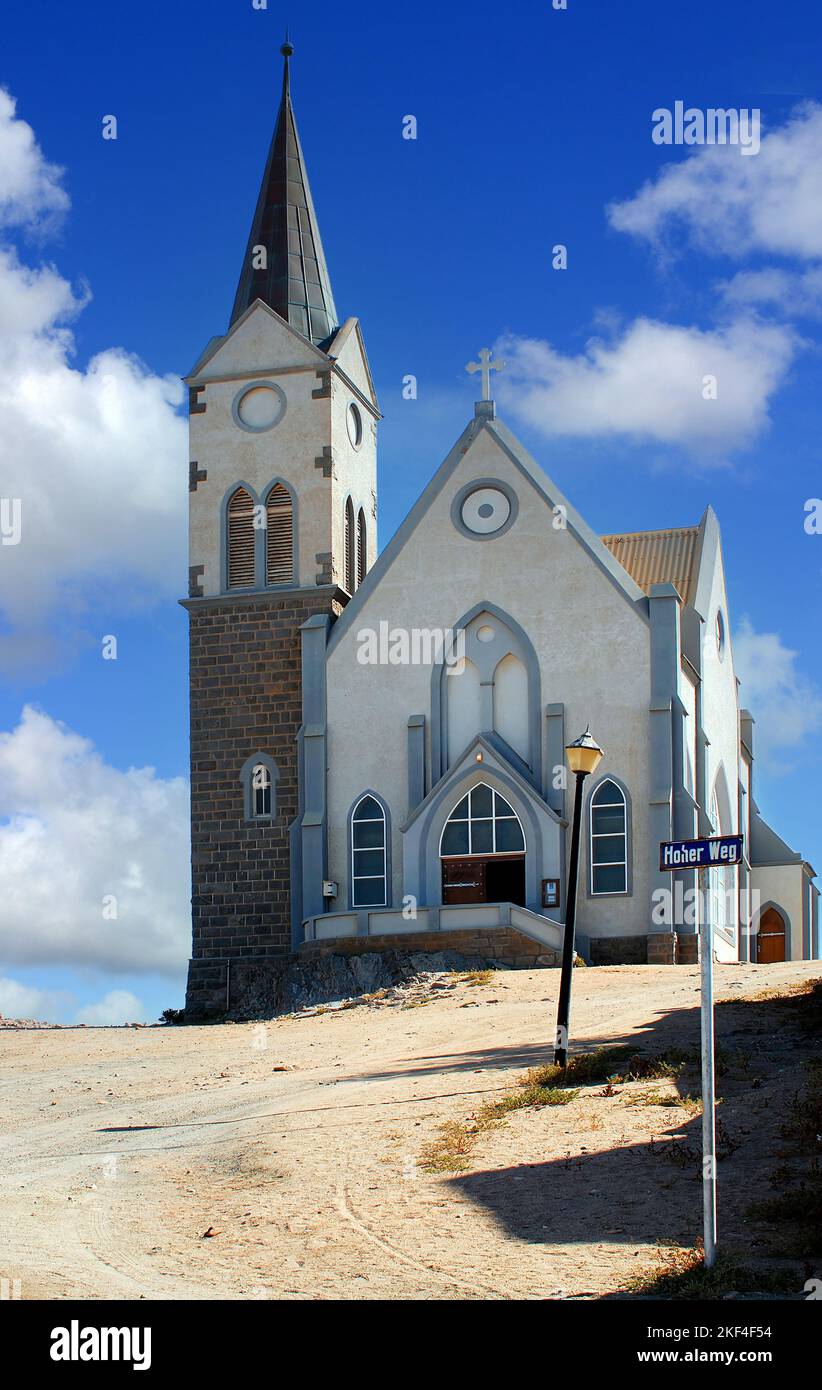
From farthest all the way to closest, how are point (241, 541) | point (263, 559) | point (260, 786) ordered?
point (241, 541)
point (263, 559)
point (260, 786)

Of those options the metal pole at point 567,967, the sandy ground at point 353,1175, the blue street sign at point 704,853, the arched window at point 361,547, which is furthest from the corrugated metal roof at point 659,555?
the blue street sign at point 704,853

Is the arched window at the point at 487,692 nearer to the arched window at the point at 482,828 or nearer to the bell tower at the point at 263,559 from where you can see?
the arched window at the point at 482,828

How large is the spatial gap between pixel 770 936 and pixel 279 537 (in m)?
15.3

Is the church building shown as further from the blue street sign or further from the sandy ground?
the blue street sign

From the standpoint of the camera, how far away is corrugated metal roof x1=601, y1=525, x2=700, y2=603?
133ft

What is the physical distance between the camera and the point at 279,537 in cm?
4069

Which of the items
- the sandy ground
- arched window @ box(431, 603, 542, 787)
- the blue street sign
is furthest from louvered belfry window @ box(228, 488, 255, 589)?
the blue street sign

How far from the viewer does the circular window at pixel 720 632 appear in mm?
41459

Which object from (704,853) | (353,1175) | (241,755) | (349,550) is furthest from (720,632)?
(704,853)

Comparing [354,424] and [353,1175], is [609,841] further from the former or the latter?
[353,1175]

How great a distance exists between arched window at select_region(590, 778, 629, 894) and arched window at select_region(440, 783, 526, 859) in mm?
1494
